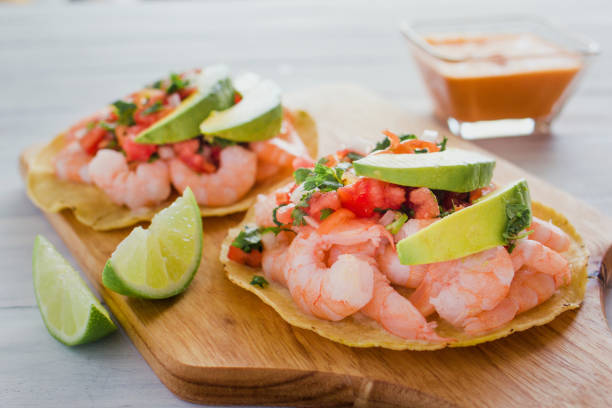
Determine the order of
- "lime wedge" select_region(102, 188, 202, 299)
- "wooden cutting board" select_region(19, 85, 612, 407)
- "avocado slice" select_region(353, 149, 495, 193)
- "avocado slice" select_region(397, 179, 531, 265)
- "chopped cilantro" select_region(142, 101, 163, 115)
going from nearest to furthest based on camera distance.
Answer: "wooden cutting board" select_region(19, 85, 612, 407), "avocado slice" select_region(397, 179, 531, 265), "avocado slice" select_region(353, 149, 495, 193), "lime wedge" select_region(102, 188, 202, 299), "chopped cilantro" select_region(142, 101, 163, 115)

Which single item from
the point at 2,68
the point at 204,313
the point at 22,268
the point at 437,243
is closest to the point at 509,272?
the point at 437,243

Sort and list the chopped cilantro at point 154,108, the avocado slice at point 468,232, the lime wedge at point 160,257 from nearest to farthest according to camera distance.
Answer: the avocado slice at point 468,232
the lime wedge at point 160,257
the chopped cilantro at point 154,108

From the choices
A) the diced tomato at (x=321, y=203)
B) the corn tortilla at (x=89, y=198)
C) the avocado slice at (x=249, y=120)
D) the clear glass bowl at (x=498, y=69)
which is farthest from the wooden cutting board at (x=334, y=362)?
the clear glass bowl at (x=498, y=69)

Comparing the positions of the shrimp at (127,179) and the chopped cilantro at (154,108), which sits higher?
the chopped cilantro at (154,108)

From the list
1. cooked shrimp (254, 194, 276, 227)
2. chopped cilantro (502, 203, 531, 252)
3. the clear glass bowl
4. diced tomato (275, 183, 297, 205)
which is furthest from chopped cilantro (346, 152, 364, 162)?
the clear glass bowl

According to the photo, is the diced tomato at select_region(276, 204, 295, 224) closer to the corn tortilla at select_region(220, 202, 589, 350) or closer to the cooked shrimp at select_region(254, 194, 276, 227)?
the cooked shrimp at select_region(254, 194, 276, 227)

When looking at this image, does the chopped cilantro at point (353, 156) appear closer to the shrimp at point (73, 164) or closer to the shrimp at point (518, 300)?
the shrimp at point (518, 300)
